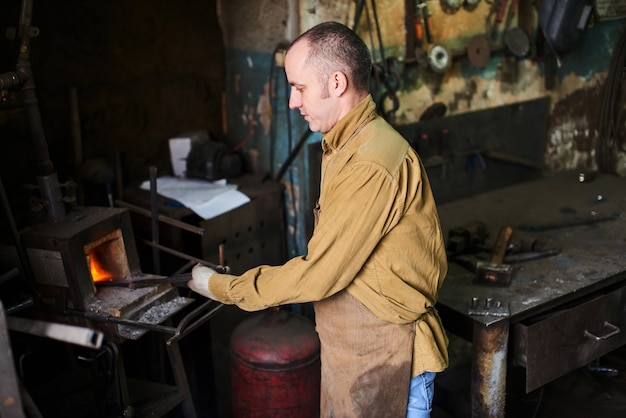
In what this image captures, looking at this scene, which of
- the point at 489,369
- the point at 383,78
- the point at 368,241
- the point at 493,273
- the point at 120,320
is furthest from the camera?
the point at 383,78

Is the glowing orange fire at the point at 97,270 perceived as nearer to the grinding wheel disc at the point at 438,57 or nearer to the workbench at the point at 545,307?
the workbench at the point at 545,307

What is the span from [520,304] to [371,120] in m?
1.18

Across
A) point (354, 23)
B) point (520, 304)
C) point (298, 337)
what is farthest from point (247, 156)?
point (520, 304)

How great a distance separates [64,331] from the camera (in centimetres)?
177

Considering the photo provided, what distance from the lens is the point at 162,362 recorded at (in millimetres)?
3555

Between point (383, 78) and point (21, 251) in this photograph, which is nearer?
point (21, 251)

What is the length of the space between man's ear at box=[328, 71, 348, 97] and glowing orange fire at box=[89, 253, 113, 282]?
1.45 meters

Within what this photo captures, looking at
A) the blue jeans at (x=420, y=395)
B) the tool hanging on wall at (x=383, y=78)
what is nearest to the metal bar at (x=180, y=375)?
the blue jeans at (x=420, y=395)

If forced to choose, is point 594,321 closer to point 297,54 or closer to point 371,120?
point 371,120

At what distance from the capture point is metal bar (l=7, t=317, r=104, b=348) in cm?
173

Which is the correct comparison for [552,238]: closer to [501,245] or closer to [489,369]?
[501,245]

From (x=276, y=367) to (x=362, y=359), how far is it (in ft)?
3.29

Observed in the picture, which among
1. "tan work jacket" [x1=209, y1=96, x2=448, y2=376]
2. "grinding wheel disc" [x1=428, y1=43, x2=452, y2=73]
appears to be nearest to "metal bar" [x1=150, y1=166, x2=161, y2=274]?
"tan work jacket" [x1=209, y1=96, x2=448, y2=376]

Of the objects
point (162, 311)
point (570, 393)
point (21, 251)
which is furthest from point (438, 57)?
point (21, 251)
